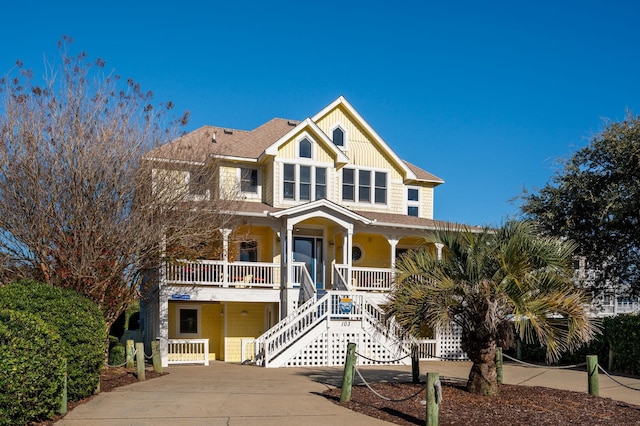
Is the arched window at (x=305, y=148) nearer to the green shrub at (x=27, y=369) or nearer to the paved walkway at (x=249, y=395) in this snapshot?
the paved walkway at (x=249, y=395)

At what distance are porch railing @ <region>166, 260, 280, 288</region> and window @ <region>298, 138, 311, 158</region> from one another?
4.83 m

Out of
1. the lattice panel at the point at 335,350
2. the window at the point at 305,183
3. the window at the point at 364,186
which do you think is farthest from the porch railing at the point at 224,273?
the window at the point at 364,186

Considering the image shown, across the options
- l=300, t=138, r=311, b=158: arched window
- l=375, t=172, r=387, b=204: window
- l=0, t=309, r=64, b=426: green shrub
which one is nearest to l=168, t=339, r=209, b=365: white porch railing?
l=300, t=138, r=311, b=158: arched window

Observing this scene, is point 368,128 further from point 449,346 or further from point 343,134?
point 449,346

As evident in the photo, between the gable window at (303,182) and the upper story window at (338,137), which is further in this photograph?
the upper story window at (338,137)

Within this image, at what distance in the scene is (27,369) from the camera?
899cm

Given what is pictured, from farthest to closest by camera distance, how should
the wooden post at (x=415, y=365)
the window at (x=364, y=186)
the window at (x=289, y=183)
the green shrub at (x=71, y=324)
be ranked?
the window at (x=364, y=186)
the window at (x=289, y=183)
the wooden post at (x=415, y=365)
the green shrub at (x=71, y=324)

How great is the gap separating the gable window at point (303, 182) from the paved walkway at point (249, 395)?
7.61 m

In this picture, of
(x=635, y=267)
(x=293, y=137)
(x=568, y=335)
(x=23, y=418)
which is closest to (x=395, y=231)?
(x=293, y=137)

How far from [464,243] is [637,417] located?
4.41 m

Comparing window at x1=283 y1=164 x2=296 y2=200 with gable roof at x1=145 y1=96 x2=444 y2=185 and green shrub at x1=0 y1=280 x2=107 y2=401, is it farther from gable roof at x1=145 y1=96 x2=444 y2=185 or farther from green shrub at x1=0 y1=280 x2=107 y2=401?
green shrub at x1=0 y1=280 x2=107 y2=401

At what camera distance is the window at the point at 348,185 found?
26.4 meters

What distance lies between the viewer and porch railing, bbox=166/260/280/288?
21188 millimetres

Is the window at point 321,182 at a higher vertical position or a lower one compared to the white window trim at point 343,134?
lower
